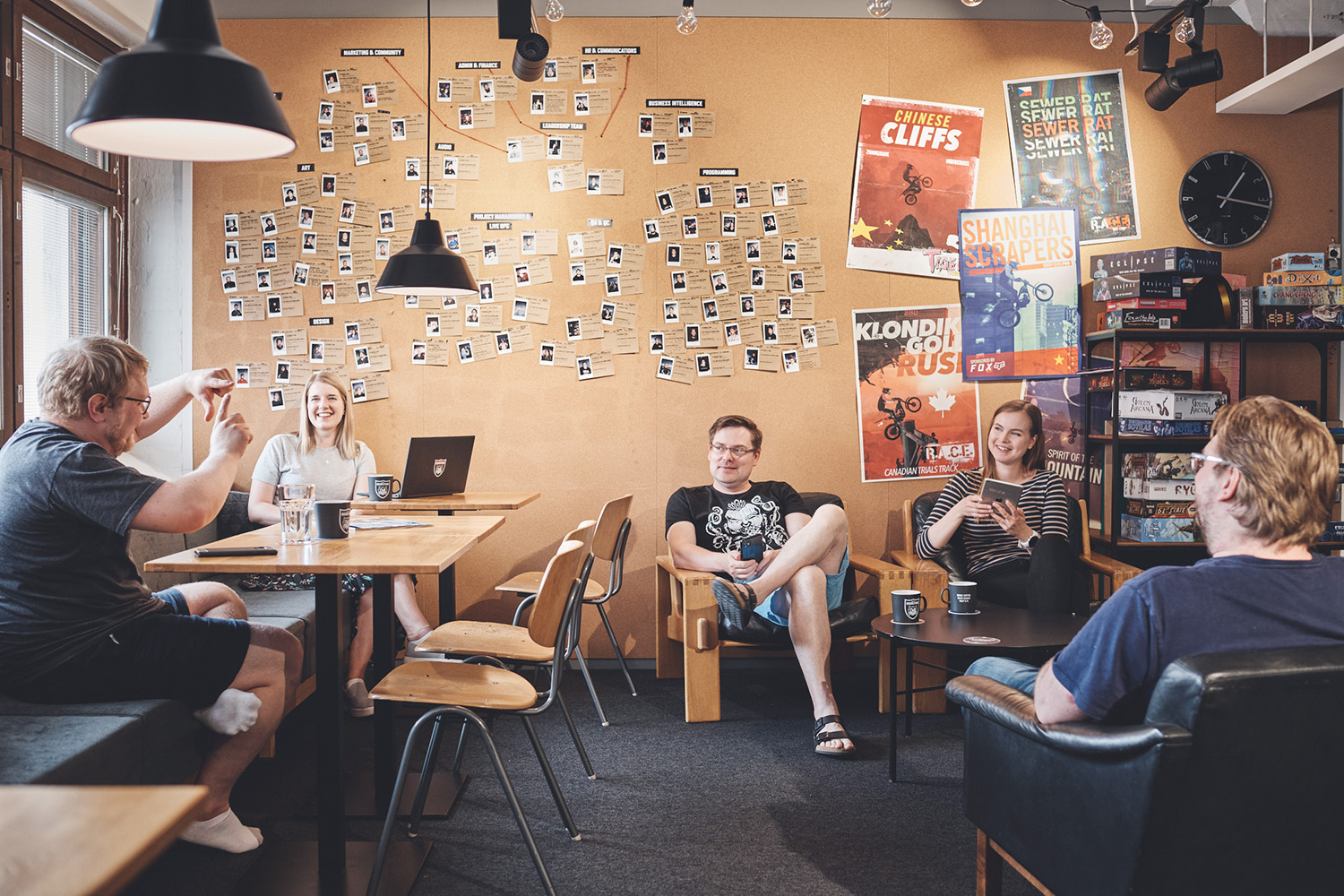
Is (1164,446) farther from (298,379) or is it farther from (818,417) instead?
(298,379)

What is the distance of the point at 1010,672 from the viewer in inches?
80.1

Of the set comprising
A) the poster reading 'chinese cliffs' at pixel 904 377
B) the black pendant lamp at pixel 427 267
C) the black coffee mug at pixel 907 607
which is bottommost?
the black coffee mug at pixel 907 607

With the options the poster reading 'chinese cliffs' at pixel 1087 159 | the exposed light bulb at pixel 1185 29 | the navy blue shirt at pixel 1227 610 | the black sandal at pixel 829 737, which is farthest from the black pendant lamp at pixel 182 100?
the poster reading 'chinese cliffs' at pixel 1087 159

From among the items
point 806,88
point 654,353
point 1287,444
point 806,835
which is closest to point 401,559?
point 806,835

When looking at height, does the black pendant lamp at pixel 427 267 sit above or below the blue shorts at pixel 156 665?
above

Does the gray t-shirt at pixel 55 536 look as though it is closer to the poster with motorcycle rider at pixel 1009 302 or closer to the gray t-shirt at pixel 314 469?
the gray t-shirt at pixel 314 469

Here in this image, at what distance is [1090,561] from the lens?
3895 millimetres

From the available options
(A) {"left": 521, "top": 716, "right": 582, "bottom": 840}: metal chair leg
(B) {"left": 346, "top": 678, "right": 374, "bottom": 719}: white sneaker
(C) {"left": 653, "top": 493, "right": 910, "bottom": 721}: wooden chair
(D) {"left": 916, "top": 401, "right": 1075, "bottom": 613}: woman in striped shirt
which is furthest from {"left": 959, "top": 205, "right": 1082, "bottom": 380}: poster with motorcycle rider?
(B) {"left": 346, "top": 678, "right": 374, "bottom": 719}: white sneaker

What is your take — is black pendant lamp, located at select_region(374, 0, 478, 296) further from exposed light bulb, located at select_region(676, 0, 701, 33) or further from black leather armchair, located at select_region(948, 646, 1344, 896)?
black leather armchair, located at select_region(948, 646, 1344, 896)

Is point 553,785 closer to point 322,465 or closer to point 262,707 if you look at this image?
point 262,707

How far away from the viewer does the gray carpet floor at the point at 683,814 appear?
2.38m

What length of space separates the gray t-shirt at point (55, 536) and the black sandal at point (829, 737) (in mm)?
2245

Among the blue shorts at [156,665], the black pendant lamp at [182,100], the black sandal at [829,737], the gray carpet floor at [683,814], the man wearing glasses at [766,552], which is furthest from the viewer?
the man wearing glasses at [766,552]

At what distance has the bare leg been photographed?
2.41 m
